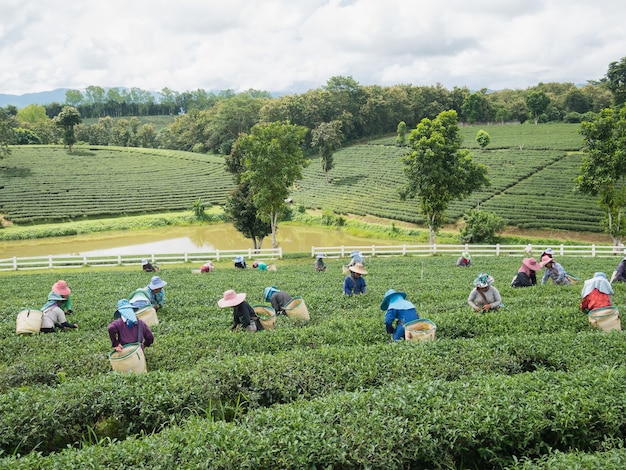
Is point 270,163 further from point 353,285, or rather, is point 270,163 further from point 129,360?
point 129,360

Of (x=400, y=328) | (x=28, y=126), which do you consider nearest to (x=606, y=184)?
(x=400, y=328)

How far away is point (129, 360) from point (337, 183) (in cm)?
6251

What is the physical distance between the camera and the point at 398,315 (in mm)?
8945

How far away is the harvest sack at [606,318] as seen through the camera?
922cm

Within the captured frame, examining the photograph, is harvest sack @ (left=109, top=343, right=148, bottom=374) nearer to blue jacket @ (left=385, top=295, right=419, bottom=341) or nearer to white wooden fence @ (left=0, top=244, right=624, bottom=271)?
blue jacket @ (left=385, top=295, right=419, bottom=341)

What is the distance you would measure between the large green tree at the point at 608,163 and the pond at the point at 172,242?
16180 mm

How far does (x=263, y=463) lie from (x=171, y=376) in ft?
8.93

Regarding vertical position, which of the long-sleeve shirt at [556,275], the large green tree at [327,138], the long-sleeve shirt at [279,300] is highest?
the large green tree at [327,138]

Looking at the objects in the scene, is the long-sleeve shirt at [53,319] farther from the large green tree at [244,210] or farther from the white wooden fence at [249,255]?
the large green tree at [244,210]

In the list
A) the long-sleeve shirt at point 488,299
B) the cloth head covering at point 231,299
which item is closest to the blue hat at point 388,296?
the long-sleeve shirt at point 488,299

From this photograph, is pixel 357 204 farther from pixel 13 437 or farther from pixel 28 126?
pixel 28 126

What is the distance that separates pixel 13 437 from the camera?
578 centimetres

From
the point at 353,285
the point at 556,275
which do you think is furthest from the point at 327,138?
the point at 353,285

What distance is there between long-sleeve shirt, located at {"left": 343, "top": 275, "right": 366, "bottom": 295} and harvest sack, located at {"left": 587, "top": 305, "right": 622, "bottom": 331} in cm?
567
